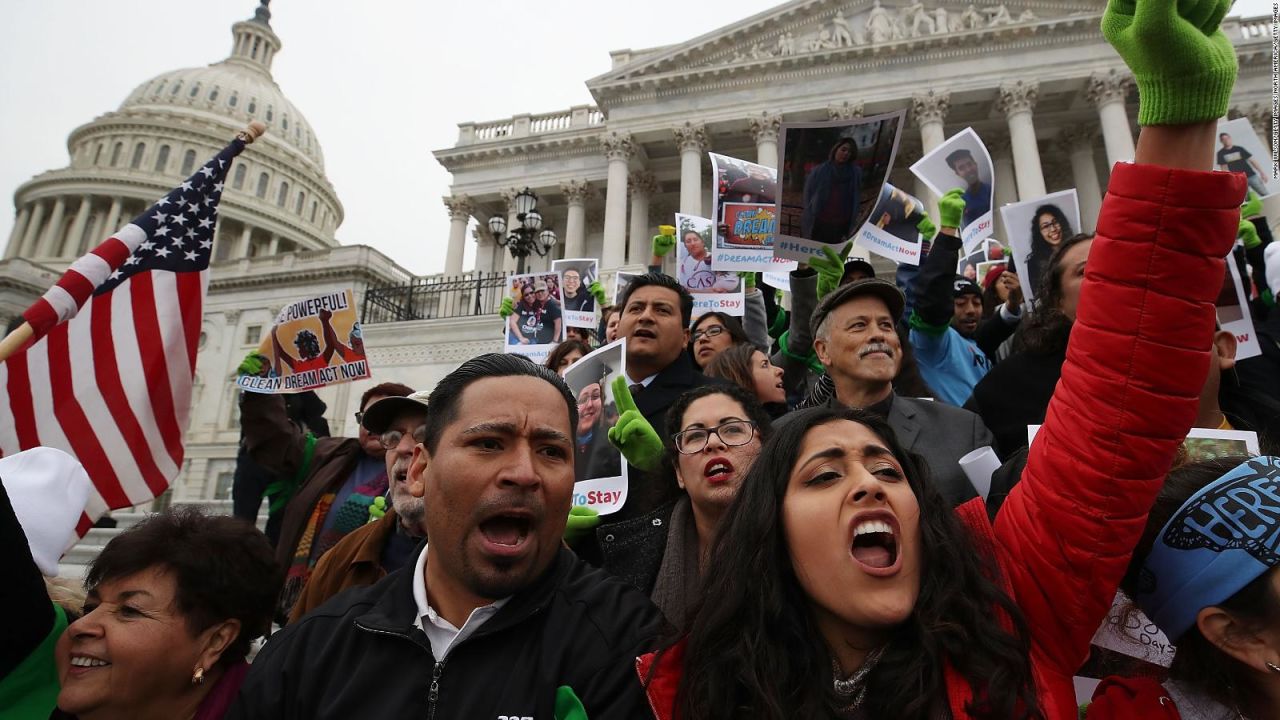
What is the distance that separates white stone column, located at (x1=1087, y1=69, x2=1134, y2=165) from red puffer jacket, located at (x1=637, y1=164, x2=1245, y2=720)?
2964 cm

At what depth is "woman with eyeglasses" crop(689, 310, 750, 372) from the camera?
19.6 feet

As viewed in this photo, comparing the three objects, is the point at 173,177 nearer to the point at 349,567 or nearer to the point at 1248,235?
the point at 349,567

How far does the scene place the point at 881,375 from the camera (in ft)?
11.8

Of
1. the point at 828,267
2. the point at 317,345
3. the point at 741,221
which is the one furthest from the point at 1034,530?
the point at 317,345

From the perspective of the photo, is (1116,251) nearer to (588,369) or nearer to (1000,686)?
(1000,686)

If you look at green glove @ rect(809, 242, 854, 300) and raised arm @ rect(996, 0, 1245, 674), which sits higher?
green glove @ rect(809, 242, 854, 300)

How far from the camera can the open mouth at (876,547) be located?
2018 mm

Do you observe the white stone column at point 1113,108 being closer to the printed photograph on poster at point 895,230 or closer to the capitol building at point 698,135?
the capitol building at point 698,135

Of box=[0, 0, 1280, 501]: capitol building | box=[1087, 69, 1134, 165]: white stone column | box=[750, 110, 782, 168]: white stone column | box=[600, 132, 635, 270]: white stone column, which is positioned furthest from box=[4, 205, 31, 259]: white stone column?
box=[1087, 69, 1134, 165]: white stone column

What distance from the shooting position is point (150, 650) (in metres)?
2.63

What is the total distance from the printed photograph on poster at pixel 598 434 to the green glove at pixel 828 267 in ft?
5.10

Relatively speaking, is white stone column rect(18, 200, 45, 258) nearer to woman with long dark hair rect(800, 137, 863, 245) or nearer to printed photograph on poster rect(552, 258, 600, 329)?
printed photograph on poster rect(552, 258, 600, 329)

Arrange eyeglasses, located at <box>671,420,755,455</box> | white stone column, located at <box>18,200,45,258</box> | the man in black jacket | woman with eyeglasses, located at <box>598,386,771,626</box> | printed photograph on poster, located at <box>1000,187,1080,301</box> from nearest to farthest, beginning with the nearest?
1. the man in black jacket
2. woman with eyeglasses, located at <box>598,386,771,626</box>
3. eyeglasses, located at <box>671,420,755,455</box>
4. printed photograph on poster, located at <box>1000,187,1080,301</box>
5. white stone column, located at <box>18,200,45,258</box>

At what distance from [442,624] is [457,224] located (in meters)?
37.4
